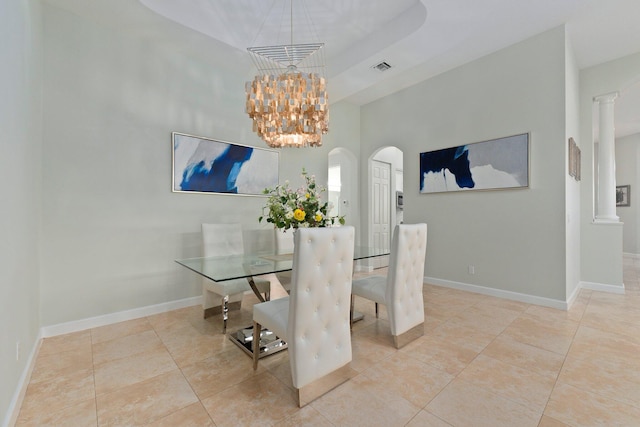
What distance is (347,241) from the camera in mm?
1742

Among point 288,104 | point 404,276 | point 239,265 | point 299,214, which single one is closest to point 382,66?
point 288,104

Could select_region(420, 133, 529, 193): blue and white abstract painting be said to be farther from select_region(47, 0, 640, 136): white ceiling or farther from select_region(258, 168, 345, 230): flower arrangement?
select_region(258, 168, 345, 230): flower arrangement

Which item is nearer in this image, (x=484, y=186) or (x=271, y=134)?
(x=271, y=134)

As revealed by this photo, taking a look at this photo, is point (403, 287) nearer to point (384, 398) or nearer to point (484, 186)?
point (384, 398)

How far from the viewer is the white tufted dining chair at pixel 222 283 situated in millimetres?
2725

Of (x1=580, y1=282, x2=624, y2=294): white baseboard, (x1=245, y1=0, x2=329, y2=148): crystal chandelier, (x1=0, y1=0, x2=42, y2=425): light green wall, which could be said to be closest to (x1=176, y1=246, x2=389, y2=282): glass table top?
(x1=0, y1=0, x2=42, y2=425): light green wall

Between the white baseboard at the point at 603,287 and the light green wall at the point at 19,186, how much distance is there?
6.00 meters

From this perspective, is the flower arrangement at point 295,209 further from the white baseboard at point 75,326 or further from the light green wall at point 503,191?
the light green wall at point 503,191

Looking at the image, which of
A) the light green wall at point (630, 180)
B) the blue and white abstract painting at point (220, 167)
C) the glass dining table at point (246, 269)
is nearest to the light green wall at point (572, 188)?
the glass dining table at point (246, 269)

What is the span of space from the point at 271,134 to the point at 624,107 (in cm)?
670

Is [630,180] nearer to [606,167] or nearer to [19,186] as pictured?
[606,167]

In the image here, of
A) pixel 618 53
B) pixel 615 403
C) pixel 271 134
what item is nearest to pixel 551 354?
pixel 615 403

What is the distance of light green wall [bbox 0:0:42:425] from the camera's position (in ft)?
4.80

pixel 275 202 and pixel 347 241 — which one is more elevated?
pixel 275 202
